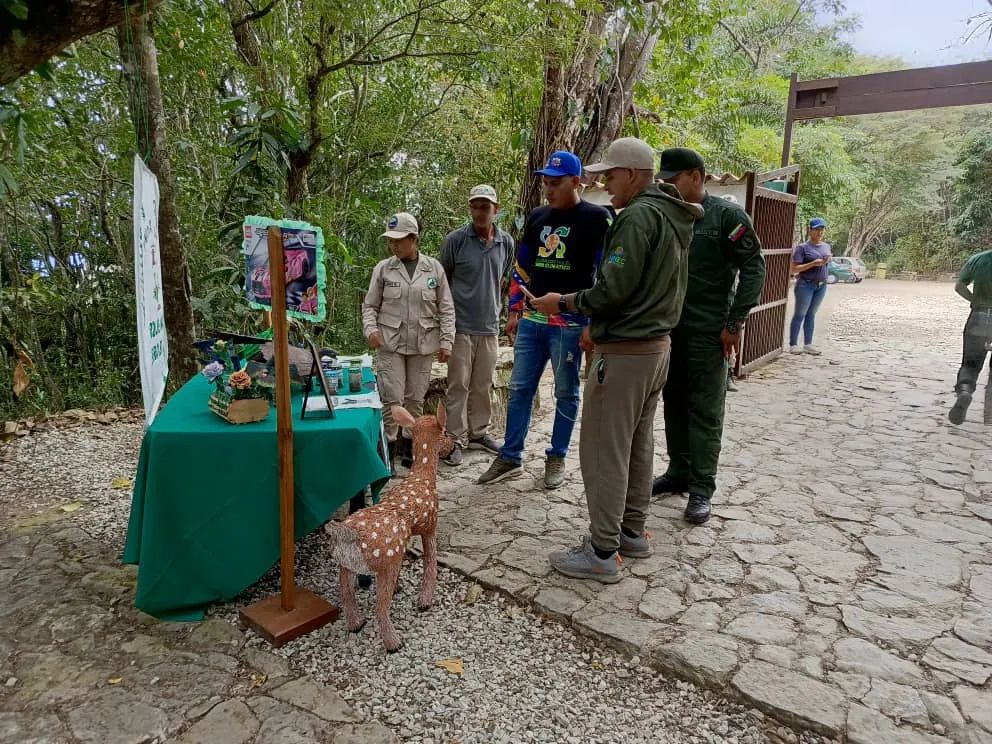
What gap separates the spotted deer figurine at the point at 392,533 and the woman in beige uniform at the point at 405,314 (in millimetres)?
1288

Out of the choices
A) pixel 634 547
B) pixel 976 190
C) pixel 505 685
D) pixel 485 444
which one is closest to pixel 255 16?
pixel 485 444

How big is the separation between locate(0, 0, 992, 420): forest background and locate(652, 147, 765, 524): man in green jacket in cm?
214

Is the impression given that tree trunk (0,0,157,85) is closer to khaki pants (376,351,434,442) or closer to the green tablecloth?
the green tablecloth

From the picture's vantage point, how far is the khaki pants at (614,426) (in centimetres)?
282

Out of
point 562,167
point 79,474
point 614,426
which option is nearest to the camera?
point 614,426

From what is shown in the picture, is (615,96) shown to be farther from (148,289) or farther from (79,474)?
(79,474)

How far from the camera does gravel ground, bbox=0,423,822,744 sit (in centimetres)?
218

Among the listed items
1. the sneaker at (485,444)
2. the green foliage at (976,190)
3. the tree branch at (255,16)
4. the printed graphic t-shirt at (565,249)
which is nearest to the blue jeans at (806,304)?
the sneaker at (485,444)

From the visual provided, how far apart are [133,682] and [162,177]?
9.53ft

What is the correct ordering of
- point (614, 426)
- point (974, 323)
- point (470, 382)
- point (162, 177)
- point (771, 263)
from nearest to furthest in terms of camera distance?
1. point (614, 426)
2. point (162, 177)
3. point (470, 382)
4. point (974, 323)
5. point (771, 263)

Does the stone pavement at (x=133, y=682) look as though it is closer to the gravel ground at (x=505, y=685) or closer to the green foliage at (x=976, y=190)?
the gravel ground at (x=505, y=685)

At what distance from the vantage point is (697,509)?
145 inches

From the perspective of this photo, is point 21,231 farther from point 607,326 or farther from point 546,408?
point 607,326

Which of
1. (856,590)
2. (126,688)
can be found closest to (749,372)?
(856,590)
